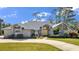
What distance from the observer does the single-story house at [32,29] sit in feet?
16.3

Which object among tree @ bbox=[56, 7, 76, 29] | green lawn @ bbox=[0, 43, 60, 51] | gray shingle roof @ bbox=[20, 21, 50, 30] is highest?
tree @ bbox=[56, 7, 76, 29]

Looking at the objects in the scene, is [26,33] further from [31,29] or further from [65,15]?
[65,15]

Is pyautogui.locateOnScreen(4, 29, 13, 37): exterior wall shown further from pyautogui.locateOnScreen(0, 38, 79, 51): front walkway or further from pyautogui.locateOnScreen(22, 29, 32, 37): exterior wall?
pyautogui.locateOnScreen(22, 29, 32, 37): exterior wall

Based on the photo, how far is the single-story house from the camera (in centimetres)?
496

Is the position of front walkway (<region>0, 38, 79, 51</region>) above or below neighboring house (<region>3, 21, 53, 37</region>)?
below

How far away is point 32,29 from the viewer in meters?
5.02

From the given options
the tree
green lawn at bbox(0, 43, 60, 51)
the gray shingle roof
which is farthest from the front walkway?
the tree

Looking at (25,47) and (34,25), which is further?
(34,25)

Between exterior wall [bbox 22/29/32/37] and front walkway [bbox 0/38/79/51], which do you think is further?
exterior wall [bbox 22/29/32/37]

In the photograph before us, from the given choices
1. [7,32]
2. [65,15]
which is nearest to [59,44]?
[65,15]
